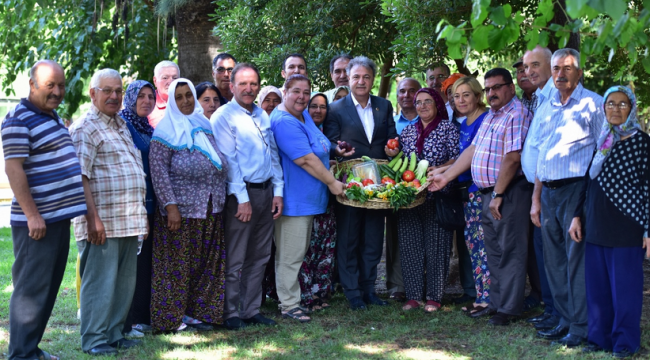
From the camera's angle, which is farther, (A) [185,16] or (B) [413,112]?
(A) [185,16]

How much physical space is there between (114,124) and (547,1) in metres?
3.25

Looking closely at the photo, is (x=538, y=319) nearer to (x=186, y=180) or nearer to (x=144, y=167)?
(x=186, y=180)

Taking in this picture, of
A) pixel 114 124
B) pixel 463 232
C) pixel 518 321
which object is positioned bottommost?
pixel 518 321

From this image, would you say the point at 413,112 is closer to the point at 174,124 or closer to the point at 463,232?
the point at 463,232

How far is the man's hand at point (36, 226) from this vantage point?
4.36m

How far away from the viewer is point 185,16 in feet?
28.8

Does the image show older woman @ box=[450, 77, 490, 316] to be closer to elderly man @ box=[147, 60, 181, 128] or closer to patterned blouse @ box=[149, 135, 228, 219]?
patterned blouse @ box=[149, 135, 228, 219]

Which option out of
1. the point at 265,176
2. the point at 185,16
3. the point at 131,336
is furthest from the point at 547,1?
the point at 185,16

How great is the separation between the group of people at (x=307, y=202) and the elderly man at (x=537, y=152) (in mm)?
17

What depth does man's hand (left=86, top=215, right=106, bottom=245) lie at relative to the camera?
186 inches

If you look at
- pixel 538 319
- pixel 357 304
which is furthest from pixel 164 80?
pixel 538 319

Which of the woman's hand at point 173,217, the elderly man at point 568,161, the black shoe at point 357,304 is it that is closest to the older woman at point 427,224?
the black shoe at point 357,304

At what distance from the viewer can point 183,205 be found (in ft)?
17.7

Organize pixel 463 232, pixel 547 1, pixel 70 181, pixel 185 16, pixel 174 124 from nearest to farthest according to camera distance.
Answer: pixel 547 1, pixel 70 181, pixel 174 124, pixel 463 232, pixel 185 16
